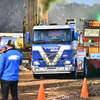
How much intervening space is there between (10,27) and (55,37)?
183 ft

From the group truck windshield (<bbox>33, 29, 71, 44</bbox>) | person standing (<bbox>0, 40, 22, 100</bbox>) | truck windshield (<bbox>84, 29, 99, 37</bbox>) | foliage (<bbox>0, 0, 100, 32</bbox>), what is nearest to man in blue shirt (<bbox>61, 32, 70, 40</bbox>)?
truck windshield (<bbox>33, 29, 71, 44</bbox>)

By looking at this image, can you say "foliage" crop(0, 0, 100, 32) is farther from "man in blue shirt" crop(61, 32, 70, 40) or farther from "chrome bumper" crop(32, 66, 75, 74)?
"chrome bumper" crop(32, 66, 75, 74)

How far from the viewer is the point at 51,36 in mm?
11938

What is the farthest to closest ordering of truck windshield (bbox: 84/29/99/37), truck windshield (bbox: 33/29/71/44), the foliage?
1. the foliage
2. truck windshield (bbox: 84/29/99/37)
3. truck windshield (bbox: 33/29/71/44)

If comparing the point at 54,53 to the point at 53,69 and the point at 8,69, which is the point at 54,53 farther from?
the point at 8,69

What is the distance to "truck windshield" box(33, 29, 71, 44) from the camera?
11.8 metres

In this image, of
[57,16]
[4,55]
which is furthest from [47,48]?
[57,16]

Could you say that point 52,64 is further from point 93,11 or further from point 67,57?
point 93,11

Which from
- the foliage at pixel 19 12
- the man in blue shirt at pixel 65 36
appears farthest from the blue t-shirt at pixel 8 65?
the foliage at pixel 19 12

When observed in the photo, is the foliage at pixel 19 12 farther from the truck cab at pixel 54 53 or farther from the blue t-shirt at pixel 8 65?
the blue t-shirt at pixel 8 65

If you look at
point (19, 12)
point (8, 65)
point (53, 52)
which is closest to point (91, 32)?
point (53, 52)

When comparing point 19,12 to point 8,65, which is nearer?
point 8,65

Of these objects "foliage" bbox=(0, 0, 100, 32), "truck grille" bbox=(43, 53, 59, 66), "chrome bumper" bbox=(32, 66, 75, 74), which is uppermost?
"foliage" bbox=(0, 0, 100, 32)

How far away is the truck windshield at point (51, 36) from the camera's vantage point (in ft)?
38.8
